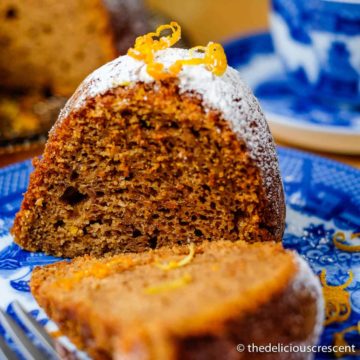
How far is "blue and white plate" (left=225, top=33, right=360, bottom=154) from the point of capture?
2.88 metres

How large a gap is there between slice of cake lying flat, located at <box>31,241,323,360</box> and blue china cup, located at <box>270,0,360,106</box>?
1488 mm

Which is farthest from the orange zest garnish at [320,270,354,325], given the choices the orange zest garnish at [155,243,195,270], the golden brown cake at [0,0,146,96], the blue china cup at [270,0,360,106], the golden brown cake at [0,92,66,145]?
the golden brown cake at [0,0,146,96]

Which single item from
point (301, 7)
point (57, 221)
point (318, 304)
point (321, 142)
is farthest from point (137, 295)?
point (301, 7)

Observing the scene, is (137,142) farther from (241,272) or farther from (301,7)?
(301,7)

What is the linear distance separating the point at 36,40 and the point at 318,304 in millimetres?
2432

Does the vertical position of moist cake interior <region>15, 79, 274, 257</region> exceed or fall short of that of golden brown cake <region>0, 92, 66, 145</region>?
it exceeds it

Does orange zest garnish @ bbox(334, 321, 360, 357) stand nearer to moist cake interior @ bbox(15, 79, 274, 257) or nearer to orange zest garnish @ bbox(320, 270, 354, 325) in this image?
orange zest garnish @ bbox(320, 270, 354, 325)

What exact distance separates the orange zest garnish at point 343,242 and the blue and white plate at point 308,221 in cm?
2

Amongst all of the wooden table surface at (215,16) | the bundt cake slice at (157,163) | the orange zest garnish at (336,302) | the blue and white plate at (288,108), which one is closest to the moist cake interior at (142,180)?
the bundt cake slice at (157,163)

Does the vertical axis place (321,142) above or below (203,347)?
below

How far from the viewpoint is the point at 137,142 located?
1.95 m

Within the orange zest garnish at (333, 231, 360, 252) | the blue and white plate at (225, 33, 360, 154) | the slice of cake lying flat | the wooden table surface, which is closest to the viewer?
the slice of cake lying flat

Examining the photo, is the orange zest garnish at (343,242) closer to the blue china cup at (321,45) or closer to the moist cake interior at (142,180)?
the moist cake interior at (142,180)

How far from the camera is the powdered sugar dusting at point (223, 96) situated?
6.09 feet
